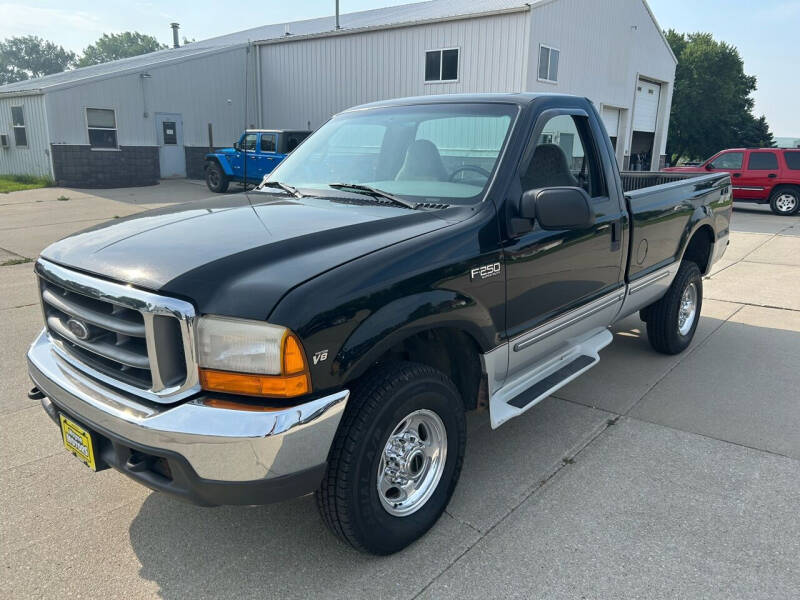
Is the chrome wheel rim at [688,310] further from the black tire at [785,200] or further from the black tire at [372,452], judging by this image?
the black tire at [785,200]

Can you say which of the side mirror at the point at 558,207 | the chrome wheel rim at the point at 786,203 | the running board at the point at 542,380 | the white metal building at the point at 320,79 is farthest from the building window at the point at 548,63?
the side mirror at the point at 558,207

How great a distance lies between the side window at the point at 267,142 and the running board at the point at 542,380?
1434 centimetres

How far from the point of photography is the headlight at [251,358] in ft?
6.76

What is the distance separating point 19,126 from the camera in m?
20.3

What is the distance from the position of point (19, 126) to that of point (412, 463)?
2260cm

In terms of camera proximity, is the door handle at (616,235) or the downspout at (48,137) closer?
the door handle at (616,235)

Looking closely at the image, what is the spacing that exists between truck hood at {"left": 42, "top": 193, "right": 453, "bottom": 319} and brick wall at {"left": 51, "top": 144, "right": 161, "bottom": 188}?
18767 millimetres

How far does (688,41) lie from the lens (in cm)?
5294

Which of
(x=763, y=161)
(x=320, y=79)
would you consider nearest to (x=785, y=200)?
(x=763, y=161)

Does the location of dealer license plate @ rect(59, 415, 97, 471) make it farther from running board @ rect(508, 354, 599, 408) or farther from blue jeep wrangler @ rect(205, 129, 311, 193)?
blue jeep wrangler @ rect(205, 129, 311, 193)

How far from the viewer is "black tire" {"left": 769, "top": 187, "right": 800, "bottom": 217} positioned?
17.2 m

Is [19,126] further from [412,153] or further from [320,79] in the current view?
[412,153]

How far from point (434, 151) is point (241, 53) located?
23197 mm

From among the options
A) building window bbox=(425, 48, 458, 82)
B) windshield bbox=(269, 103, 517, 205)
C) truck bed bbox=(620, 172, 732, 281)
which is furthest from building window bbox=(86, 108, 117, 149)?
truck bed bbox=(620, 172, 732, 281)
